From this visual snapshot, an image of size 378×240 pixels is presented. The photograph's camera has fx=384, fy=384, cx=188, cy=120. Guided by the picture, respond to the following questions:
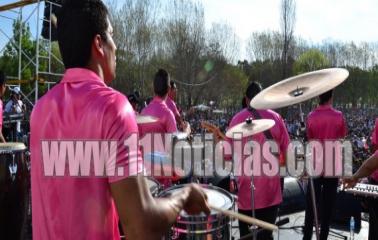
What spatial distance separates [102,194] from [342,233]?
5473 millimetres

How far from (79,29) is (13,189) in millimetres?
3025

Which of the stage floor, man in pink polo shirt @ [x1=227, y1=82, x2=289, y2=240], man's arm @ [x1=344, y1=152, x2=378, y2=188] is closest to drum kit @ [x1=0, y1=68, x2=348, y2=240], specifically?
man in pink polo shirt @ [x1=227, y1=82, x2=289, y2=240]

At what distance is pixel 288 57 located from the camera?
122 feet

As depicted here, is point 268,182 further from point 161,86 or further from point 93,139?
point 93,139

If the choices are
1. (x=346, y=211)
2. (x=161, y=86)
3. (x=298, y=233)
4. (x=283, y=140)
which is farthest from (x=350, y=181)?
(x=346, y=211)

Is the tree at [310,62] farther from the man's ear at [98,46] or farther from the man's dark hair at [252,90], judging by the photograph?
the man's ear at [98,46]

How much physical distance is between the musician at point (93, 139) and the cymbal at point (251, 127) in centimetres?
206

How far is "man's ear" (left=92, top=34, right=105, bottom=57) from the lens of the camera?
1.36 meters

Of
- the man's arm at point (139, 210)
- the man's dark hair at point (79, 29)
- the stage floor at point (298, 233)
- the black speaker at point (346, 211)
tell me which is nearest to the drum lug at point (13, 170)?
the man's dark hair at point (79, 29)

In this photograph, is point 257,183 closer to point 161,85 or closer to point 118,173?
point 161,85

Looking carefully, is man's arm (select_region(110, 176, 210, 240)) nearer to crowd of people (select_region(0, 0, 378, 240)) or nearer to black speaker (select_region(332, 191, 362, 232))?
crowd of people (select_region(0, 0, 378, 240))

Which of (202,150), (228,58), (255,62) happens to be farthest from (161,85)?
(255,62)

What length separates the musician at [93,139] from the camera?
119 cm

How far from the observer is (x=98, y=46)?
1.38 m
